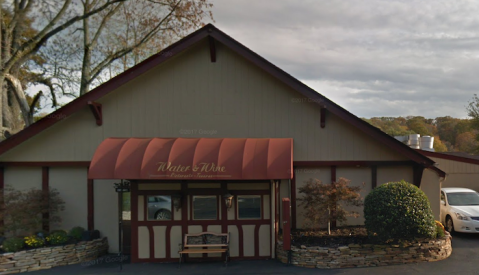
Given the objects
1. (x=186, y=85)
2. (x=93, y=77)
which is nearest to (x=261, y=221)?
(x=186, y=85)

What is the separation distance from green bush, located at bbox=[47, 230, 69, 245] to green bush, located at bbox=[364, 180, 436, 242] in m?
8.96

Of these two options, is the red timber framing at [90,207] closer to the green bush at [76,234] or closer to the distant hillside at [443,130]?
the green bush at [76,234]

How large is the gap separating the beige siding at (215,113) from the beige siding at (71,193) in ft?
2.17

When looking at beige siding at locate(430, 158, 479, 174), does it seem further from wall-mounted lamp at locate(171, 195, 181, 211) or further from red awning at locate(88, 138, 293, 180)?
wall-mounted lamp at locate(171, 195, 181, 211)

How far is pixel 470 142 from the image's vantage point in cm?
4747

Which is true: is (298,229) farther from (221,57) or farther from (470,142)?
(470,142)

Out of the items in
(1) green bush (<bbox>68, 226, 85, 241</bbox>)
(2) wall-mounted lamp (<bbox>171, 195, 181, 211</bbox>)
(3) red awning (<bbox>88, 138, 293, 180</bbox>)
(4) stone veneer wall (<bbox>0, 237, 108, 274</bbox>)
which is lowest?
(4) stone veneer wall (<bbox>0, 237, 108, 274</bbox>)

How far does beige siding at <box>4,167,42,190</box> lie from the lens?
11492 mm

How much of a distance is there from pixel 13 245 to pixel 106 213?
2.68 meters

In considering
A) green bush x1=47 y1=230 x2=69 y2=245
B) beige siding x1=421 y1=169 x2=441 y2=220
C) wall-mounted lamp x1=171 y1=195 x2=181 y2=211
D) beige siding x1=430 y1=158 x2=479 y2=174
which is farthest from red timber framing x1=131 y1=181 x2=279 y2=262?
beige siding x1=430 y1=158 x2=479 y2=174

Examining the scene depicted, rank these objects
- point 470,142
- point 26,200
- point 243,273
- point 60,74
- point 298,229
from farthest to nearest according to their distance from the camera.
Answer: point 470,142 < point 60,74 < point 298,229 < point 26,200 < point 243,273

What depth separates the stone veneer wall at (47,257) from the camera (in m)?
9.70

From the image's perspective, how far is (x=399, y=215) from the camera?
931cm

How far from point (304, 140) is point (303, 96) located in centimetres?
147
